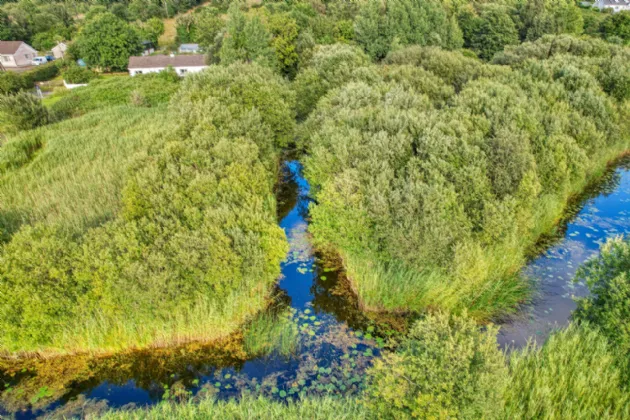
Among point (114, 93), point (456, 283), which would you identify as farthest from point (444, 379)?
point (114, 93)

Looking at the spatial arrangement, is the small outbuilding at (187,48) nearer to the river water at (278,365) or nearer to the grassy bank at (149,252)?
the grassy bank at (149,252)

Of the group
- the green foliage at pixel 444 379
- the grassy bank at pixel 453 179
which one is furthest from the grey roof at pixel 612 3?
the green foliage at pixel 444 379

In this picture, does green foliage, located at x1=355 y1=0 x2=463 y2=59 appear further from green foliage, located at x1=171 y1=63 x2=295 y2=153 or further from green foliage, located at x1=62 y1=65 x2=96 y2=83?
green foliage, located at x1=62 y1=65 x2=96 y2=83

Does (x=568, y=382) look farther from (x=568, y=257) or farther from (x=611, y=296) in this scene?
(x=568, y=257)

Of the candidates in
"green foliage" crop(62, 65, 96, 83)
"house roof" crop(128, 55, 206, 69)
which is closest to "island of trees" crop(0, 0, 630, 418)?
"green foliage" crop(62, 65, 96, 83)

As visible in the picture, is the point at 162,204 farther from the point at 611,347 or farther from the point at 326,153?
the point at 611,347
